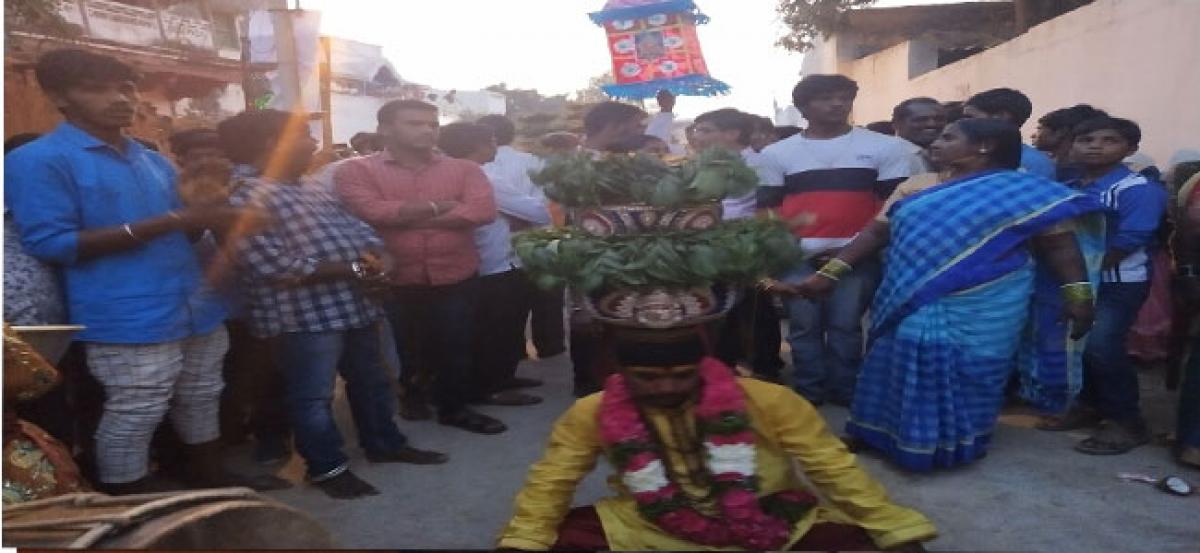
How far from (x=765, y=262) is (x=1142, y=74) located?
4224 millimetres

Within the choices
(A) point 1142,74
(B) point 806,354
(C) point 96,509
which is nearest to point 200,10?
(C) point 96,509

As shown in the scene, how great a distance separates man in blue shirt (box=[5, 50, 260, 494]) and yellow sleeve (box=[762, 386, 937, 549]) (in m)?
1.93

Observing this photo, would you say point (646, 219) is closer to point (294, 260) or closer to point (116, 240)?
point (294, 260)

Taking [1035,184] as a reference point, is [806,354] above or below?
below

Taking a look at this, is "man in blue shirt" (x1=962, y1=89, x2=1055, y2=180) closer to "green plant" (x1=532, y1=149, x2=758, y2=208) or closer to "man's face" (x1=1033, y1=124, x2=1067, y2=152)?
"man's face" (x1=1033, y1=124, x2=1067, y2=152)

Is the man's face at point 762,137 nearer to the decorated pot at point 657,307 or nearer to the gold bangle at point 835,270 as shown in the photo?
the gold bangle at point 835,270

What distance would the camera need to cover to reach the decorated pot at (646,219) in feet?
7.82

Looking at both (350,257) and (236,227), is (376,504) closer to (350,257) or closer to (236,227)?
(350,257)

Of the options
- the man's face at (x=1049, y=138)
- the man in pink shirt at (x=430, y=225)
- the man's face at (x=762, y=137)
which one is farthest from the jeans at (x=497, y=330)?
the man's face at (x=1049, y=138)

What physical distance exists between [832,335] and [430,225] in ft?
6.63

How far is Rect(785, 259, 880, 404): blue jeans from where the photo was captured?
438 cm

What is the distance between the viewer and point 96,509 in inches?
84.9

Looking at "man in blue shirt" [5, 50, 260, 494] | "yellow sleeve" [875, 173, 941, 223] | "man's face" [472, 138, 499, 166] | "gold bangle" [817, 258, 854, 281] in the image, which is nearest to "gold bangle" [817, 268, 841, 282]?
"gold bangle" [817, 258, 854, 281]

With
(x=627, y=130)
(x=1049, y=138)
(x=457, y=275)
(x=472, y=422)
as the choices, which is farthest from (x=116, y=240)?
(x=1049, y=138)
